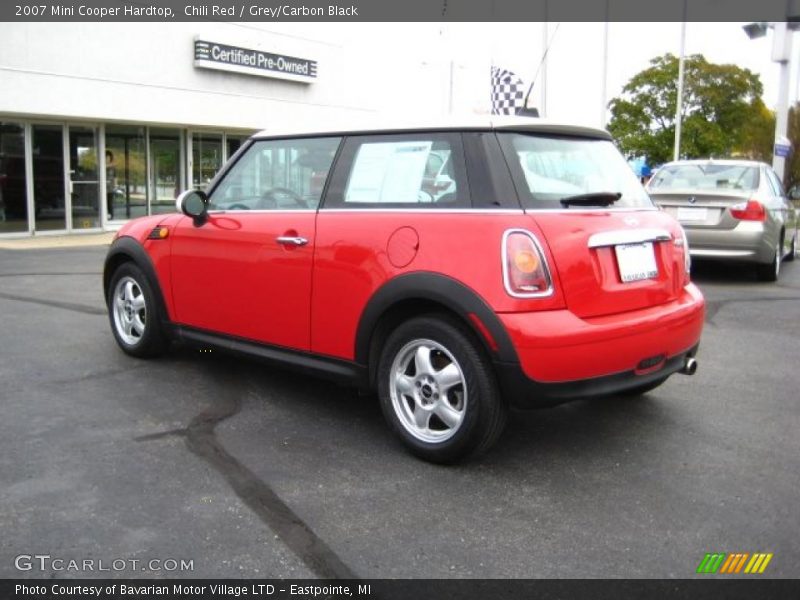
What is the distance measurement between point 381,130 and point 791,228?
409 inches

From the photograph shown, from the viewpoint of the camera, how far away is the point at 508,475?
11.7 feet

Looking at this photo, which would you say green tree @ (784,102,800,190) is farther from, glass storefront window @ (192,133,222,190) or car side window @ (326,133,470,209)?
car side window @ (326,133,470,209)

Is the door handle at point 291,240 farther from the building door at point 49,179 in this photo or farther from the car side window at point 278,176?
the building door at point 49,179

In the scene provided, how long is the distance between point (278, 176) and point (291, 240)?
510mm

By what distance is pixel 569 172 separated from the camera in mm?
3832

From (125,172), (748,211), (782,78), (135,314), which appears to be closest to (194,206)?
(135,314)

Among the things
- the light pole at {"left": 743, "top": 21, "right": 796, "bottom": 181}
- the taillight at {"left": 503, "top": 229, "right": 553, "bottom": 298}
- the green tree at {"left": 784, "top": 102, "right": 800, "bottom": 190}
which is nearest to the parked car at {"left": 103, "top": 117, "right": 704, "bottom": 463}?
the taillight at {"left": 503, "top": 229, "right": 553, "bottom": 298}

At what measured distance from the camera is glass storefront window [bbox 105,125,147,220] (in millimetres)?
17312

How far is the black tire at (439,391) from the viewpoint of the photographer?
11.3 feet

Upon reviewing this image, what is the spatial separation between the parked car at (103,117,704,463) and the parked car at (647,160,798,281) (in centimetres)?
556

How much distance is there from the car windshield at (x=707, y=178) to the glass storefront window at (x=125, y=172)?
12.0 meters

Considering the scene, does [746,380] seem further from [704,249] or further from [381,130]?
[704,249]

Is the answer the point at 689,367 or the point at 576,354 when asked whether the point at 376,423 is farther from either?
the point at 689,367

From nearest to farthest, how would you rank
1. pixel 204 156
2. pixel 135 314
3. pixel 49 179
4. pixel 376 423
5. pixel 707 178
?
pixel 376 423 → pixel 135 314 → pixel 707 178 → pixel 49 179 → pixel 204 156
